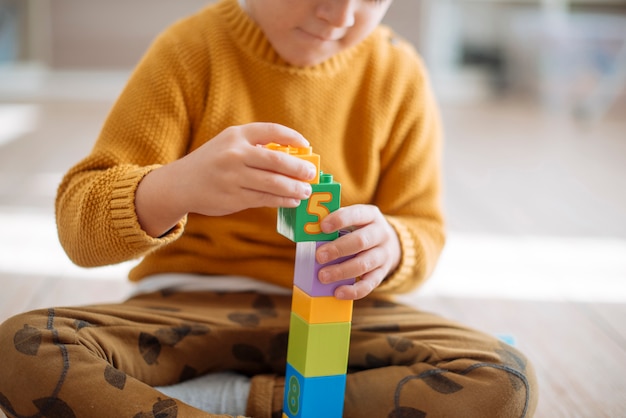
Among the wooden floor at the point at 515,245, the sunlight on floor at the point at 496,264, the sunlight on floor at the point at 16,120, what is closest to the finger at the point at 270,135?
the wooden floor at the point at 515,245

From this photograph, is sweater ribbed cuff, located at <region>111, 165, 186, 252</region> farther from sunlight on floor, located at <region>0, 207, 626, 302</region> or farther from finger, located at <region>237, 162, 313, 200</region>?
sunlight on floor, located at <region>0, 207, 626, 302</region>

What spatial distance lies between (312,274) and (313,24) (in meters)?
0.24

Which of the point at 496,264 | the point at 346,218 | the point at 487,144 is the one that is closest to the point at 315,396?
the point at 346,218

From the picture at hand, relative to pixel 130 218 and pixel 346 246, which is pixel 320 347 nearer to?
pixel 346 246

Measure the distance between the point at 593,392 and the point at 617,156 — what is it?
1374mm

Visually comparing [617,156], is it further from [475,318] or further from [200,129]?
[200,129]

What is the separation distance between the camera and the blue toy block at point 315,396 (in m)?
0.64

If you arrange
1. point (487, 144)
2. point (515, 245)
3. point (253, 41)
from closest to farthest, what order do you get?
1. point (253, 41)
2. point (515, 245)
3. point (487, 144)

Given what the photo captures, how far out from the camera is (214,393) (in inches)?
29.3

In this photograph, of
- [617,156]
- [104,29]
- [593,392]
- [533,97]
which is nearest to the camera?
[593,392]

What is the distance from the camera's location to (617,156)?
6.90ft

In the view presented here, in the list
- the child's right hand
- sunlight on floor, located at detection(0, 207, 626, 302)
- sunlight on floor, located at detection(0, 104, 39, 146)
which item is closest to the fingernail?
the child's right hand

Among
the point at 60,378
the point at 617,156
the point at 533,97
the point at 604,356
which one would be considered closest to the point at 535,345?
→ the point at 604,356

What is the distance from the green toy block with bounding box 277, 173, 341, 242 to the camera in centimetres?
60
